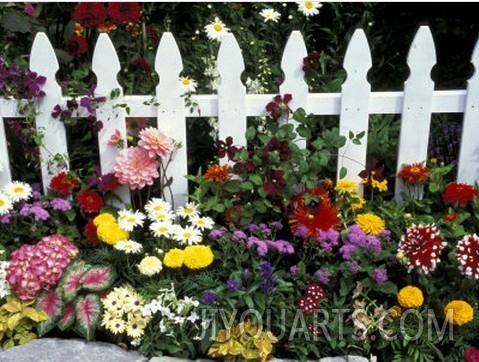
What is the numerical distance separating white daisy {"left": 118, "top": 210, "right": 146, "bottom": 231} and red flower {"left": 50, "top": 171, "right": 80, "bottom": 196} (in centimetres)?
31

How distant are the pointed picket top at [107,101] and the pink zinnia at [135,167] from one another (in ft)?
0.37

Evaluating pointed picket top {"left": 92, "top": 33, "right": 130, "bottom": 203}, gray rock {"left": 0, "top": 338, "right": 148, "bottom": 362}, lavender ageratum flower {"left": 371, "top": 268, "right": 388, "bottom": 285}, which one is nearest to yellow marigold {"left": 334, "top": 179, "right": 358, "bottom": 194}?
lavender ageratum flower {"left": 371, "top": 268, "right": 388, "bottom": 285}

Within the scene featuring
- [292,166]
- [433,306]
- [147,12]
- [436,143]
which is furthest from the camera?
[147,12]

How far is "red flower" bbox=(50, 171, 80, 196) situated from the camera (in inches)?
126

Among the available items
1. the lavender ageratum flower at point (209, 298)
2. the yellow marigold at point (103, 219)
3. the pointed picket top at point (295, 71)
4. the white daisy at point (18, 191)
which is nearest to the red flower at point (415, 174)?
the pointed picket top at point (295, 71)

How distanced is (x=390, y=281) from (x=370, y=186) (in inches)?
22.0

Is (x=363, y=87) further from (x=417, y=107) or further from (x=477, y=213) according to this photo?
(x=477, y=213)

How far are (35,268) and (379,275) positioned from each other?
4.39 feet

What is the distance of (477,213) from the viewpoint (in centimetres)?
304

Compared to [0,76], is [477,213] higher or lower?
lower

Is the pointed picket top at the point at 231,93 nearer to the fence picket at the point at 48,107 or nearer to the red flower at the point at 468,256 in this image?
the fence picket at the point at 48,107

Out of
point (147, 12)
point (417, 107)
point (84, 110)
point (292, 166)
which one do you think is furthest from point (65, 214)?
point (417, 107)

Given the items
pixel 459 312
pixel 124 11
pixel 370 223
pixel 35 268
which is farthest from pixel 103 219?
pixel 459 312

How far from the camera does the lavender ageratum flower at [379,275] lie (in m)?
2.71
